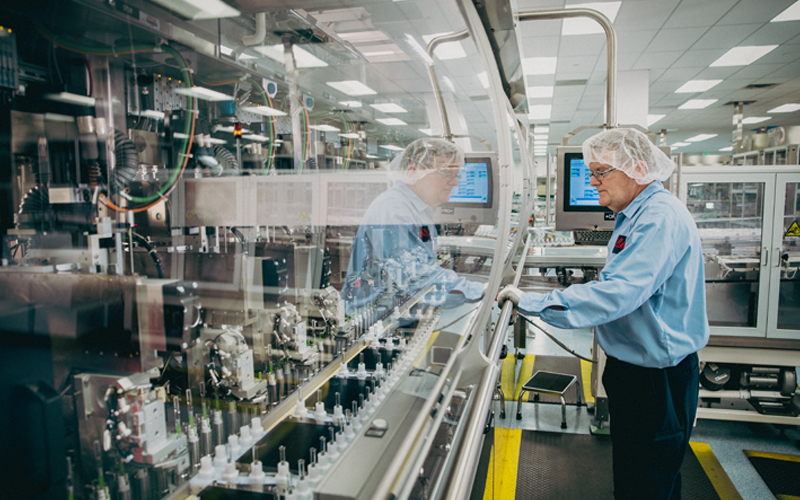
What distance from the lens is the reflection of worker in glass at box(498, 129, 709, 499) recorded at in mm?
1467

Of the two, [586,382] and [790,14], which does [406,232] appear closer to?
[586,382]

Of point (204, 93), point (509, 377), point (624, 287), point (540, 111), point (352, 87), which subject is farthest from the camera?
point (540, 111)

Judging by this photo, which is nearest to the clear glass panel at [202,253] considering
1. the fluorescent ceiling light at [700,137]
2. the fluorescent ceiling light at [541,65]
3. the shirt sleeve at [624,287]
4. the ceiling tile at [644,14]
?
the shirt sleeve at [624,287]

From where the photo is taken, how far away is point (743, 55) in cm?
584

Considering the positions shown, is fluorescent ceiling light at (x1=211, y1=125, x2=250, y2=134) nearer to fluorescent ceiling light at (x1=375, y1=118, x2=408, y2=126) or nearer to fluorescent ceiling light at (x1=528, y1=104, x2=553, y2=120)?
fluorescent ceiling light at (x1=375, y1=118, x2=408, y2=126)

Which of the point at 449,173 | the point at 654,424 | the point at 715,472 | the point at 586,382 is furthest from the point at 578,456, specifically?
the point at 449,173

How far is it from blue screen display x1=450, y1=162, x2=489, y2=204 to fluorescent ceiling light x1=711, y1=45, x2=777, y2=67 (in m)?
4.91

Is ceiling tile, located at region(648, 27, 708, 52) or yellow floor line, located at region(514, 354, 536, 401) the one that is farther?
ceiling tile, located at region(648, 27, 708, 52)

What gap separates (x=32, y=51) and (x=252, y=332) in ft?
4.17

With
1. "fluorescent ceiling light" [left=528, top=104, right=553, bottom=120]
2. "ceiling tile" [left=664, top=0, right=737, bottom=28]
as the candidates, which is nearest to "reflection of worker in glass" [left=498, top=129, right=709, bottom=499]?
"ceiling tile" [left=664, top=0, right=737, bottom=28]

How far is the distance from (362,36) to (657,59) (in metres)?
5.27

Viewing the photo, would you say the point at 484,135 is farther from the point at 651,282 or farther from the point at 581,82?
the point at 581,82

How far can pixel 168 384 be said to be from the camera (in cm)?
128

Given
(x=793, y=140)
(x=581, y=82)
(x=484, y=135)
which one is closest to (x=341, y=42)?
(x=484, y=135)
